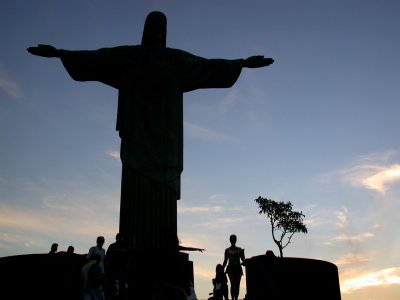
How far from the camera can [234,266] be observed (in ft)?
34.9

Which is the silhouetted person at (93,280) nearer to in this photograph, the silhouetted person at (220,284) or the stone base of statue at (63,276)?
the stone base of statue at (63,276)

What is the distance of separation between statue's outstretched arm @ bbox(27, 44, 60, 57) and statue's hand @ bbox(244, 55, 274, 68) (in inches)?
177

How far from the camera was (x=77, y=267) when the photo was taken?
7527 mm

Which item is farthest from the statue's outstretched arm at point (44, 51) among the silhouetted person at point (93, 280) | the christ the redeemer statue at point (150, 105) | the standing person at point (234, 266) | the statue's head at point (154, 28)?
the standing person at point (234, 266)

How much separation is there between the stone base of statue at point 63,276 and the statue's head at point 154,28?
557 centimetres

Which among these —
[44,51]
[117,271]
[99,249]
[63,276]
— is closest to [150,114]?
[44,51]

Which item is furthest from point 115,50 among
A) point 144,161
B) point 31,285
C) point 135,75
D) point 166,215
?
point 31,285

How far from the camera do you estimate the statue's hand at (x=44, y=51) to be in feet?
33.5

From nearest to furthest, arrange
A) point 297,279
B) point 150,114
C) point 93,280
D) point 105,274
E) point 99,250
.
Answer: point 297,279, point 93,280, point 105,274, point 99,250, point 150,114

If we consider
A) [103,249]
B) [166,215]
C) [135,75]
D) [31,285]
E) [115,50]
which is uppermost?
[115,50]

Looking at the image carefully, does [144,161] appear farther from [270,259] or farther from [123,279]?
[270,259]

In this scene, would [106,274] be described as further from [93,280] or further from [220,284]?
[220,284]

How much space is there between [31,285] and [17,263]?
0.38 meters

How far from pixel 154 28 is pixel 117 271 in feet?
19.8
